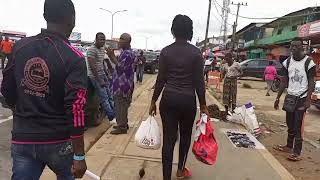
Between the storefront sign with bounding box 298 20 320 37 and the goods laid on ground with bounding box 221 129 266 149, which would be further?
the storefront sign with bounding box 298 20 320 37

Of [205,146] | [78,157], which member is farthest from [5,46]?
[78,157]

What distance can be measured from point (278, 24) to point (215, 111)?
142ft

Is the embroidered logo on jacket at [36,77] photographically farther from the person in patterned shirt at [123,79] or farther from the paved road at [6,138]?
the person in patterned shirt at [123,79]

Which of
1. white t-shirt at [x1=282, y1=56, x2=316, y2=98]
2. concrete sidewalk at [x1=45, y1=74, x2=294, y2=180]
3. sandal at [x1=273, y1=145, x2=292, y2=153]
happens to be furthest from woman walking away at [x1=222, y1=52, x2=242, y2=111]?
white t-shirt at [x1=282, y1=56, x2=316, y2=98]

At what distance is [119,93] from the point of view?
7.48 meters

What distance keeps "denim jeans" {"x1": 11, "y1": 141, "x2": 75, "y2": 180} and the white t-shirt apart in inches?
187

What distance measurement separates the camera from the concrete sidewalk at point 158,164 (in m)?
5.54

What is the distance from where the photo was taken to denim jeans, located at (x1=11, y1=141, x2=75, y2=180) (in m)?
2.79

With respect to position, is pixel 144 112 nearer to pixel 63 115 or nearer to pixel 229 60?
pixel 229 60

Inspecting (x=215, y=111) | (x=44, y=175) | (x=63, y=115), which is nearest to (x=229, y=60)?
(x=215, y=111)

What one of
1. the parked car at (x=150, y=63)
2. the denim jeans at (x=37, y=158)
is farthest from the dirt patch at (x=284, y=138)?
the parked car at (x=150, y=63)

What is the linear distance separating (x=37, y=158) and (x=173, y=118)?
7.03 ft

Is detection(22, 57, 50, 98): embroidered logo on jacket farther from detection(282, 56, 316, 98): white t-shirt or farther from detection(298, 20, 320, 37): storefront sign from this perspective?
detection(298, 20, 320, 37): storefront sign

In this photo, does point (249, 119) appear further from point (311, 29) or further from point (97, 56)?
point (311, 29)
